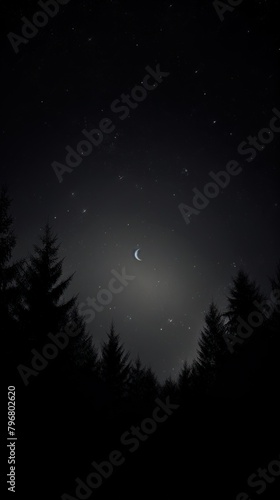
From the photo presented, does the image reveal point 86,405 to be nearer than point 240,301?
Yes

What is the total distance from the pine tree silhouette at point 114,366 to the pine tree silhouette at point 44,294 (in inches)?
447

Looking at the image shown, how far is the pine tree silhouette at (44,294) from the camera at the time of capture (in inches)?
523

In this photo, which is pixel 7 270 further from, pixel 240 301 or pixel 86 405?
pixel 240 301

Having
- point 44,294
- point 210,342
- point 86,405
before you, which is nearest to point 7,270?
point 44,294

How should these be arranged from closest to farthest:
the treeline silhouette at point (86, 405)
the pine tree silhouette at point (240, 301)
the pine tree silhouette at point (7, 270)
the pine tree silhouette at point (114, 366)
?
the treeline silhouette at point (86, 405) < the pine tree silhouette at point (7, 270) < the pine tree silhouette at point (240, 301) < the pine tree silhouette at point (114, 366)

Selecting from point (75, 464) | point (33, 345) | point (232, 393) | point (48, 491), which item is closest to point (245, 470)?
point (232, 393)

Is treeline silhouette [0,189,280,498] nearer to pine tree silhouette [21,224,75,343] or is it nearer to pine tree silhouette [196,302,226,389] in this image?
pine tree silhouette [21,224,75,343]

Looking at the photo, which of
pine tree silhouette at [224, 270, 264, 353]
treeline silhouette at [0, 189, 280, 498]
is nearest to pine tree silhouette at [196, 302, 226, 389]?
pine tree silhouette at [224, 270, 264, 353]

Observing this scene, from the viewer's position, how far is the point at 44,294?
559 inches

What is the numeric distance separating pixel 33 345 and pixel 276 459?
7.20 metres

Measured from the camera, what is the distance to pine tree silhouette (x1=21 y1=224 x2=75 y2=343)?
13281 millimetres

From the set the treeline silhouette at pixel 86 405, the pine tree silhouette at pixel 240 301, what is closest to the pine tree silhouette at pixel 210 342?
the pine tree silhouette at pixel 240 301

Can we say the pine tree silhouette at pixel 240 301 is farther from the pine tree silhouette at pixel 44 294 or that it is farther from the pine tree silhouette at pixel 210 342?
the pine tree silhouette at pixel 44 294

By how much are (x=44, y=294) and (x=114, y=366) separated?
557 inches
